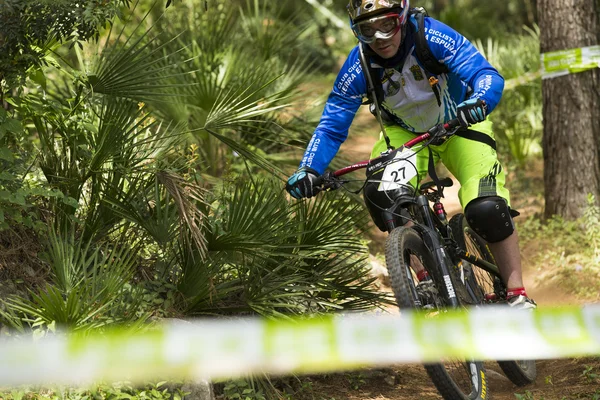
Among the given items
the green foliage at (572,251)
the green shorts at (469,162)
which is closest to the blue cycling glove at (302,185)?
the green shorts at (469,162)

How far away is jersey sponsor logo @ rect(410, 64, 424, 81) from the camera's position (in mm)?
4438

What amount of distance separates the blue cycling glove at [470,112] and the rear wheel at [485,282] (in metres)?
0.89

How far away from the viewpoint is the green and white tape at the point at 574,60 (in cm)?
721

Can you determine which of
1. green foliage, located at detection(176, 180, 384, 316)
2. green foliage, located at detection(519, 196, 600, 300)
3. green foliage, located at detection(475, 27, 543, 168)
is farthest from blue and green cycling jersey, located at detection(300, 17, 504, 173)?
green foliage, located at detection(475, 27, 543, 168)

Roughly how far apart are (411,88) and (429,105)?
0.16 meters

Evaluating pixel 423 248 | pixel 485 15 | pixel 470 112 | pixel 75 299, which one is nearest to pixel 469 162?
pixel 470 112

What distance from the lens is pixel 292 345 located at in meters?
4.09

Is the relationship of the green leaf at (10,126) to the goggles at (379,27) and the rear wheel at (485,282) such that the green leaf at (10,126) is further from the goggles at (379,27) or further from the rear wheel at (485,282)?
the rear wheel at (485,282)

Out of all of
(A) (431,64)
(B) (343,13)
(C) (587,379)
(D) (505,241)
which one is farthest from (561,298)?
(B) (343,13)

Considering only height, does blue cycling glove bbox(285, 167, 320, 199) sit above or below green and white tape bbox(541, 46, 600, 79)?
below

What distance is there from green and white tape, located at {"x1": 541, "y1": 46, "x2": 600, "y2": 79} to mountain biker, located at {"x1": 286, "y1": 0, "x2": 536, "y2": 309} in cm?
309

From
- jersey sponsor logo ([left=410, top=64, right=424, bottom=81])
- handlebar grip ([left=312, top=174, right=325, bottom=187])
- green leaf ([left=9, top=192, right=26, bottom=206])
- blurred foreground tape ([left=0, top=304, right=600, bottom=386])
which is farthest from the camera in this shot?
jersey sponsor logo ([left=410, top=64, right=424, bottom=81])

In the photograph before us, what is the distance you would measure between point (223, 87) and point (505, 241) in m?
3.33

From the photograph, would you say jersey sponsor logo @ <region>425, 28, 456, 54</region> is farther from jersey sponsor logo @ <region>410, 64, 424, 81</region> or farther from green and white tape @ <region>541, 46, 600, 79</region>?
green and white tape @ <region>541, 46, 600, 79</region>
